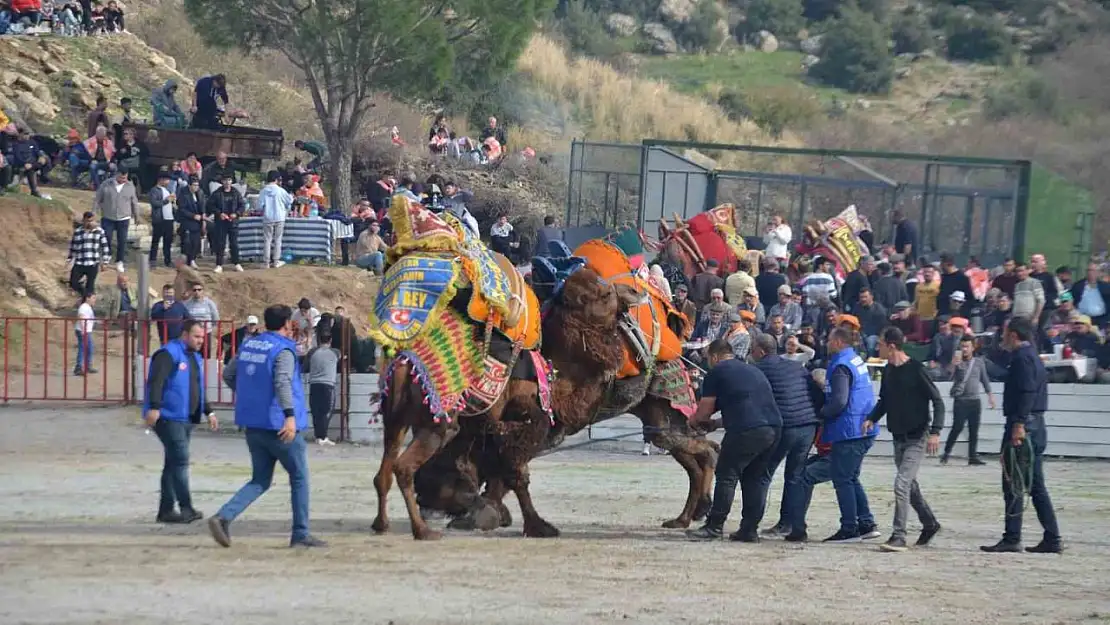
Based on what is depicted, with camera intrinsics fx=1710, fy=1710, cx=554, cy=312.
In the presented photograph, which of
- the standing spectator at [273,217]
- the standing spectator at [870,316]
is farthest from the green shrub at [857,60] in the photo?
the standing spectator at [870,316]

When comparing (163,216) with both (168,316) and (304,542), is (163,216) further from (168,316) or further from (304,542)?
(304,542)

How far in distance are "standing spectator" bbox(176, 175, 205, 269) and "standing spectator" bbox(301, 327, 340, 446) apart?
7795mm

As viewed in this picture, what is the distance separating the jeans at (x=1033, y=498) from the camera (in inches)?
493

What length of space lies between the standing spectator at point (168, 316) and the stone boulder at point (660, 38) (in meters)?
43.0

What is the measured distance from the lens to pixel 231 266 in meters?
26.9

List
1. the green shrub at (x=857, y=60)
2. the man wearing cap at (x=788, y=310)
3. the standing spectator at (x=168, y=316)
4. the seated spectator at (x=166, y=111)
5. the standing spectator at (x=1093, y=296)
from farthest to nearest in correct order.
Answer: the green shrub at (x=857, y=60), the seated spectator at (x=166, y=111), the standing spectator at (x=1093, y=296), the man wearing cap at (x=788, y=310), the standing spectator at (x=168, y=316)

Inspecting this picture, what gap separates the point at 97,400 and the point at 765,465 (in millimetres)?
10068

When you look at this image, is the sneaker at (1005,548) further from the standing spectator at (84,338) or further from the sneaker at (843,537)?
the standing spectator at (84,338)

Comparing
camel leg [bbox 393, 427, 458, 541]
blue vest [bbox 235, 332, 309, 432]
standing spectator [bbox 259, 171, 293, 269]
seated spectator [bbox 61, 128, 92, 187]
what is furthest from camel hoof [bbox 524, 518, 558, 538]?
seated spectator [bbox 61, 128, 92, 187]

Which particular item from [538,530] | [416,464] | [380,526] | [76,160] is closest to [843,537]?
[538,530]

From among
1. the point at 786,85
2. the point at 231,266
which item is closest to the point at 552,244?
the point at 231,266

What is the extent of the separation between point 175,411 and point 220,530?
5.16 ft

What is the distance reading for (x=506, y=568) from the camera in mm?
10914

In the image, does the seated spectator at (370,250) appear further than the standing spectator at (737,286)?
Yes
